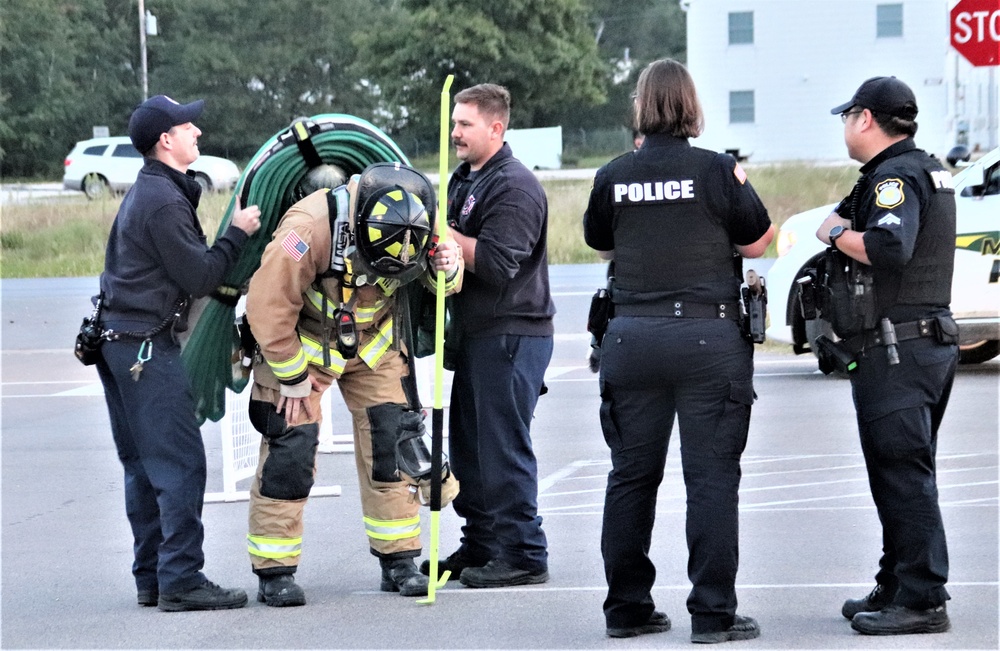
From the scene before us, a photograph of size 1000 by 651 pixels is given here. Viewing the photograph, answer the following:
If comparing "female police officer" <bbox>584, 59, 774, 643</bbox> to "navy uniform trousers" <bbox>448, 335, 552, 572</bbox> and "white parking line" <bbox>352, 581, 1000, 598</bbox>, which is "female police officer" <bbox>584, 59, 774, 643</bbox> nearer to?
"white parking line" <bbox>352, 581, 1000, 598</bbox>

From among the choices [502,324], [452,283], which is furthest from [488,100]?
[502,324]

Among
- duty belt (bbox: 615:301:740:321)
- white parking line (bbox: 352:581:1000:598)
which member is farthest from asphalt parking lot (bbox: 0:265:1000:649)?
duty belt (bbox: 615:301:740:321)

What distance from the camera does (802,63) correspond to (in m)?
47.1

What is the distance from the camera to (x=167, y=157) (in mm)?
5734

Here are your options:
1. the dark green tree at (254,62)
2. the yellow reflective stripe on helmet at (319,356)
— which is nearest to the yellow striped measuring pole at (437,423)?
the yellow reflective stripe on helmet at (319,356)

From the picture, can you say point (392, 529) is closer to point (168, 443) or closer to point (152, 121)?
point (168, 443)

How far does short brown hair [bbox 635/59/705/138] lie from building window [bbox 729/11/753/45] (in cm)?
4407

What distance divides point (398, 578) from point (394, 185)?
1.67m

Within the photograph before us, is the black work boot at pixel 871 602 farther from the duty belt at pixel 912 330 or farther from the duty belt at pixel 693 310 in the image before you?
the duty belt at pixel 693 310

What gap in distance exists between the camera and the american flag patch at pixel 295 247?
17.9 feet

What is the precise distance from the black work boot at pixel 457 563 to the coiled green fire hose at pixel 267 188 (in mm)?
1213

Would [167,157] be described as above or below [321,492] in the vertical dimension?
above

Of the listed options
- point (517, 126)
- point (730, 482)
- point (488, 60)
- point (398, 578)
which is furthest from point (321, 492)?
point (517, 126)

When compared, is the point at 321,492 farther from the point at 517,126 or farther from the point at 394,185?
the point at 517,126
